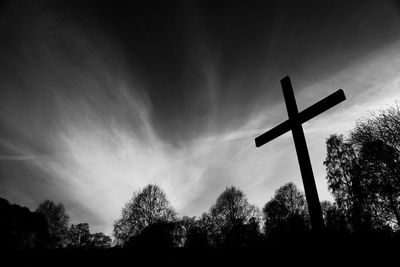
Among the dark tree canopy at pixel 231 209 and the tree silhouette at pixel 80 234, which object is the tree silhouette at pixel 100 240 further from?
the dark tree canopy at pixel 231 209

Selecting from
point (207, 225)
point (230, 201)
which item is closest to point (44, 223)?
point (207, 225)

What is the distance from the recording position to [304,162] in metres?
3.77

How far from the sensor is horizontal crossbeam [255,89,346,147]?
3803mm

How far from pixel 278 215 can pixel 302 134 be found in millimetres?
33661

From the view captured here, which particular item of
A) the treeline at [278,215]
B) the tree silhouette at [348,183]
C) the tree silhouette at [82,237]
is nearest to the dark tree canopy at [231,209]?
the treeline at [278,215]

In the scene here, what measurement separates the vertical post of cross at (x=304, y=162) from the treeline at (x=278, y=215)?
285 mm

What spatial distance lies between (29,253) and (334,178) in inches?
922

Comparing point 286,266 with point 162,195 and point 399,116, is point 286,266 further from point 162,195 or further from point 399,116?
point 162,195

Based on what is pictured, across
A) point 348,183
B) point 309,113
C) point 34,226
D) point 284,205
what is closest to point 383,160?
point 348,183

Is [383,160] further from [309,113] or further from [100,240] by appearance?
[100,240]

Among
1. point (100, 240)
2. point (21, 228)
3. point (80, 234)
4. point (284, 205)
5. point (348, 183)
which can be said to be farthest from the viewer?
point (100, 240)

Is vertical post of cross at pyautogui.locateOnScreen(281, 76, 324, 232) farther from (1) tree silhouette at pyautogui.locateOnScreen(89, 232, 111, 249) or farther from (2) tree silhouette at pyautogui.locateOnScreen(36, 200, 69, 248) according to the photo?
(1) tree silhouette at pyautogui.locateOnScreen(89, 232, 111, 249)

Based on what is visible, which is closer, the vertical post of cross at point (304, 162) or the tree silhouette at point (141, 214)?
the vertical post of cross at point (304, 162)

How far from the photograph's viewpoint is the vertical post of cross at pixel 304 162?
3.31 meters
